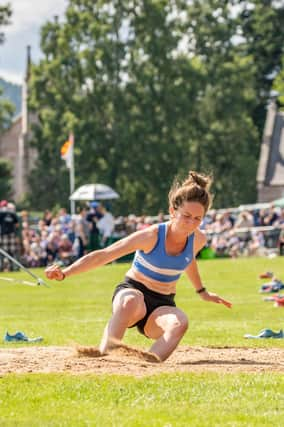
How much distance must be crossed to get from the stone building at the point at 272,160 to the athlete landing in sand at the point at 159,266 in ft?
214

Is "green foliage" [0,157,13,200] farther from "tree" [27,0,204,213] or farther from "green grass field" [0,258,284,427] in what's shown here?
"green grass field" [0,258,284,427]

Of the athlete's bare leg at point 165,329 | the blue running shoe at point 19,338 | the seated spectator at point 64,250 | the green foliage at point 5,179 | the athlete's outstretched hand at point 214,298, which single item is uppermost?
the athlete's outstretched hand at point 214,298

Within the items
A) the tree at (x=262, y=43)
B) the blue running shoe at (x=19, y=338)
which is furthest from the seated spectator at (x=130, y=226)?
the tree at (x=262, y=43)

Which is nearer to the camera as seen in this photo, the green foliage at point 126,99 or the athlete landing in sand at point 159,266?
the athlete landing in sand at point 159,266

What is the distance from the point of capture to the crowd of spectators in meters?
31.6

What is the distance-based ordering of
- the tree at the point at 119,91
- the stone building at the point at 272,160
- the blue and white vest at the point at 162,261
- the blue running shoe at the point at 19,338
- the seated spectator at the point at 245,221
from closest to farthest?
the blue and white vest at the point at 162,261 → the blue running shoe at the point at 19,338 → the seated spectator at the point at 245,221 → the tree at the point at 119,91 → the stone building at the point at 272,160

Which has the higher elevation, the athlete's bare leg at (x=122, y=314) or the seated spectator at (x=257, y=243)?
the athlete's bare leg at (x=122, y=314)

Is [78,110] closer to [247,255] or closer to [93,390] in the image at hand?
[247,255]

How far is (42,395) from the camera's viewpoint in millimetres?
7117

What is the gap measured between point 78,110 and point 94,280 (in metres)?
44.7

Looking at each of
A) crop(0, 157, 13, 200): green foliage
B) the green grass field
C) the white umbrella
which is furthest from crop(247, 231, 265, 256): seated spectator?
crop(0, 157, 13, 200): green foliage

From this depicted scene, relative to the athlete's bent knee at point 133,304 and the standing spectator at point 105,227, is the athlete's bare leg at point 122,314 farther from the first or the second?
the standing spectator at point 105,227

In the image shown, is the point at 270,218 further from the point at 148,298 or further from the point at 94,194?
the point at 148,298

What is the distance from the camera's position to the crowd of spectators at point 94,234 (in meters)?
31.6
